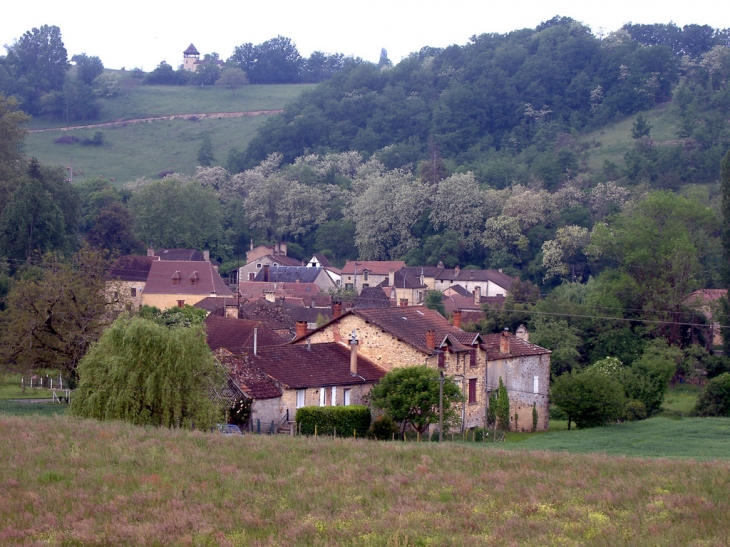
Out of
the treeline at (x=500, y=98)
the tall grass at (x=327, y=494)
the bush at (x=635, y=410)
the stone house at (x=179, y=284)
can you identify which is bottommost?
the bush at (x=635, y=410)

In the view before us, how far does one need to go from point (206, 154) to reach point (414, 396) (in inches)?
4950

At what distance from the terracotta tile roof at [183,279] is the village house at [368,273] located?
63.9 feet

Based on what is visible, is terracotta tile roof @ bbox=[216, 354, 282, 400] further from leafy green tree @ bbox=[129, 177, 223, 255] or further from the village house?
leafy green tree @ bbox=[129, 177, 223, 255]

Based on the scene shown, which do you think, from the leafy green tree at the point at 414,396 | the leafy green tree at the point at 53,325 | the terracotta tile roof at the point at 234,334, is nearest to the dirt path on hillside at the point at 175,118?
the terracotta tile roof at the point at 234,334

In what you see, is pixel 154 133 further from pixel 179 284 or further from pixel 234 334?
pixel 234 334

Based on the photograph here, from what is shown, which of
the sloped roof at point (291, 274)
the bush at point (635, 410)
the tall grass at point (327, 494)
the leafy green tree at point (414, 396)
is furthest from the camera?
the sloped roof at point (291, 274)

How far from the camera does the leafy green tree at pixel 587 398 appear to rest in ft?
138

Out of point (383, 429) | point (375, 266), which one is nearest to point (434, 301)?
point (375, 266)

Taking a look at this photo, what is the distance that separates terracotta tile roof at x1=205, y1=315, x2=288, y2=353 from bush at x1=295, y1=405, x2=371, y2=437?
20.2 feet

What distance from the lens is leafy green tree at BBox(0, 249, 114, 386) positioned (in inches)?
1533

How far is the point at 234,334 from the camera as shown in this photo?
137 feet

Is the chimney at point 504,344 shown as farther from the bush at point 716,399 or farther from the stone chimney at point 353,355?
the bush at point 716,399

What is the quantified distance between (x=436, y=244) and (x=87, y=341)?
68.0m

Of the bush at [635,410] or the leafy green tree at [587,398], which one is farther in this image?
the bush at [635,410]
